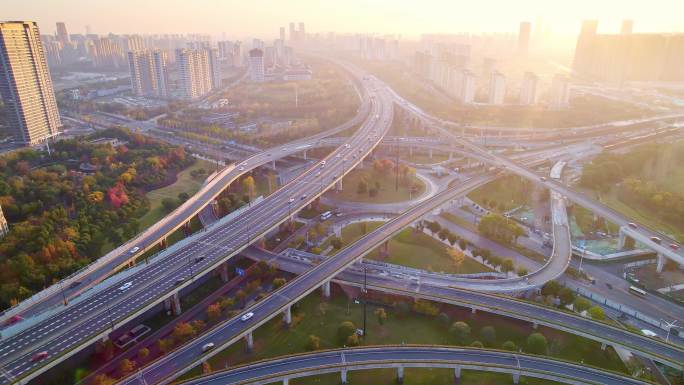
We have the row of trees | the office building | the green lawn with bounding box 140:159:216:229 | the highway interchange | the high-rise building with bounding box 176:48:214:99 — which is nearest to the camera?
the highway interchange

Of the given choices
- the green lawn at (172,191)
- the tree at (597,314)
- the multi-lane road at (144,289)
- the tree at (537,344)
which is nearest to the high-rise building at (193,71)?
the green lawn at (172,191)

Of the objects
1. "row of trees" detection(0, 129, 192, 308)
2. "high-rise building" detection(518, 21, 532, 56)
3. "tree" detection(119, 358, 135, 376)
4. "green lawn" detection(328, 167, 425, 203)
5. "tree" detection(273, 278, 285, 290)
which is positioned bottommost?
"green lawn" detection(328, 167, 425, 203)

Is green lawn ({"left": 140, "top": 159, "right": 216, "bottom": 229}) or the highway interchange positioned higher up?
the highway interchange

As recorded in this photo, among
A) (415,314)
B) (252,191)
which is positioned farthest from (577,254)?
(252,191)

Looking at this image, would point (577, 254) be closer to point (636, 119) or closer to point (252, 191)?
point (252, 191)

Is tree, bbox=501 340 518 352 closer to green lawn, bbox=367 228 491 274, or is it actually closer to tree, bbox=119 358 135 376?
green lawn, bbox=367 228 491 274

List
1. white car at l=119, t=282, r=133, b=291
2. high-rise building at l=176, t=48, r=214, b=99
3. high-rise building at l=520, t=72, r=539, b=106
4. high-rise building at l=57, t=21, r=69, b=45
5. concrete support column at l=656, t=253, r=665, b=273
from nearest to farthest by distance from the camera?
1. white car at l=119, t=282, r=133, b=291
2. concrete support column at l=656, t=253, r=665, b=273
3. high-rise building at l=520, t=72, r=539, b=106
4. high-rise building at l=176, t=48, r=214, b=99
5. high-rise building at l=57, t=21, r=69, b=45

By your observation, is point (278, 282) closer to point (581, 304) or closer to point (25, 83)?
point (581, 304)

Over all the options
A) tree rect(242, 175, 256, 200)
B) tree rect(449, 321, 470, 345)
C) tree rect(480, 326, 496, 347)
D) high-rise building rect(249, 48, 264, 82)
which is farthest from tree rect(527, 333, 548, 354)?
high-rise building rect(249, 48, 264, 82)
